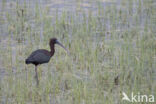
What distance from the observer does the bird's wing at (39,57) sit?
24.4 feet

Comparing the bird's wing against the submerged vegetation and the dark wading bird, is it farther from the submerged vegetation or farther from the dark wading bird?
the submerged vegetation

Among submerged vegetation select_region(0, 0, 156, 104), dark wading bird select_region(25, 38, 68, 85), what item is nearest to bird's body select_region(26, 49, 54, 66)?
dark wading bird select_region(25, 38, 68, 85)

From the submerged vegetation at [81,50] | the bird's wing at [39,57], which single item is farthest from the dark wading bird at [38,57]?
the submerged vegetation at [81,50]

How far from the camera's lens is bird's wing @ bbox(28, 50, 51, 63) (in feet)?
24.4

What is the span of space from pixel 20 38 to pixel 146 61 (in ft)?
9.26

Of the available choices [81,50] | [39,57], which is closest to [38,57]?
[39,57]

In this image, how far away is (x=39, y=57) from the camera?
24.5 feet

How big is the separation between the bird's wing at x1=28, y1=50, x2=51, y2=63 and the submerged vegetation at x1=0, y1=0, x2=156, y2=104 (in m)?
0.21

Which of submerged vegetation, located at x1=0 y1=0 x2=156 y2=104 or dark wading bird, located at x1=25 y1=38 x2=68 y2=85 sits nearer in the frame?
submerged vegetation, located at x1=0 y1=0 x2=156 y2=104

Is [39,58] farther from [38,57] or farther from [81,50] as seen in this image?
[81,50]

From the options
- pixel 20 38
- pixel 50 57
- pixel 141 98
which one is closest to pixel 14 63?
pixel 50 57

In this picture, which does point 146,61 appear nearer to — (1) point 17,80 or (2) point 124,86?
(2) point 124,86

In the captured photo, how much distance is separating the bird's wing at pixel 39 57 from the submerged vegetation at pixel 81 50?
206 mm

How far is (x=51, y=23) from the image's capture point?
9742 mm
